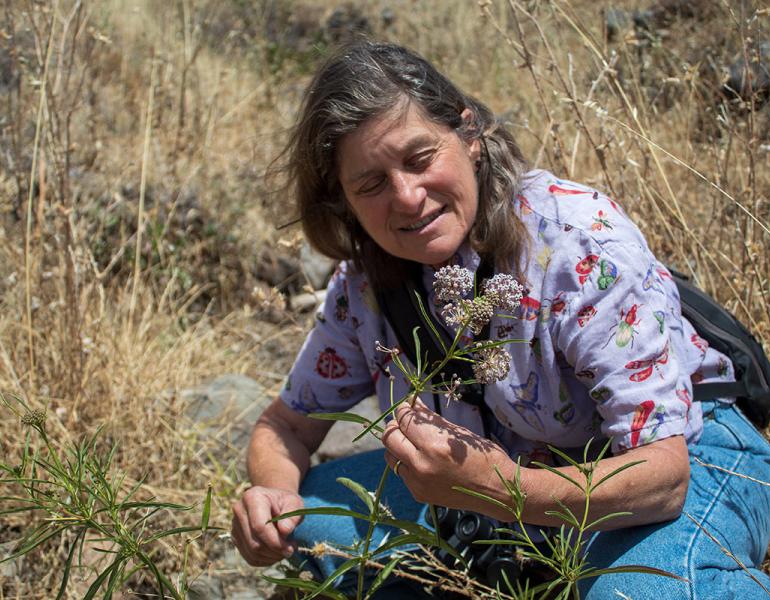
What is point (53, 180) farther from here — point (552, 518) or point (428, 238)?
point (552, 518)

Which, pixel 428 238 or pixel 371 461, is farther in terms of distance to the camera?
pixel 371 461

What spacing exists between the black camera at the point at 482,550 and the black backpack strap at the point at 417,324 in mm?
197

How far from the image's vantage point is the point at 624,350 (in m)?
1.58

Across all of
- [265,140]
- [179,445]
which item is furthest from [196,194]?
[179,445]

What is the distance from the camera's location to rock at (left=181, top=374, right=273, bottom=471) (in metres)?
2.69

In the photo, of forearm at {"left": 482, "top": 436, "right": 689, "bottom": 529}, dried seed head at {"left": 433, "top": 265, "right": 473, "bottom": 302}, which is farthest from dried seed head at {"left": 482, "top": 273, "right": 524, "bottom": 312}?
forearm at {"left": 482, "top": 436, "right": 689, "bottom": 529}

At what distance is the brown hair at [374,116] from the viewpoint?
1.68m

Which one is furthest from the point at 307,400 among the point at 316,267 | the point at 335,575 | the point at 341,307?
the point at 316,267

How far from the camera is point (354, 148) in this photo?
1696 mm

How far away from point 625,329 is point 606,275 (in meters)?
0.11

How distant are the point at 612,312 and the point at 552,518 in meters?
0.39

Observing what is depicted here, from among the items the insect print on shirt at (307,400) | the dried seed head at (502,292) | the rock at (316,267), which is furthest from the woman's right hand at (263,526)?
the rock at (316,267)

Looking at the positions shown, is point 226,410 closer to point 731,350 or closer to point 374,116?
point 374,116

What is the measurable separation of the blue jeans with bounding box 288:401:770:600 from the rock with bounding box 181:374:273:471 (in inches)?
27.8
